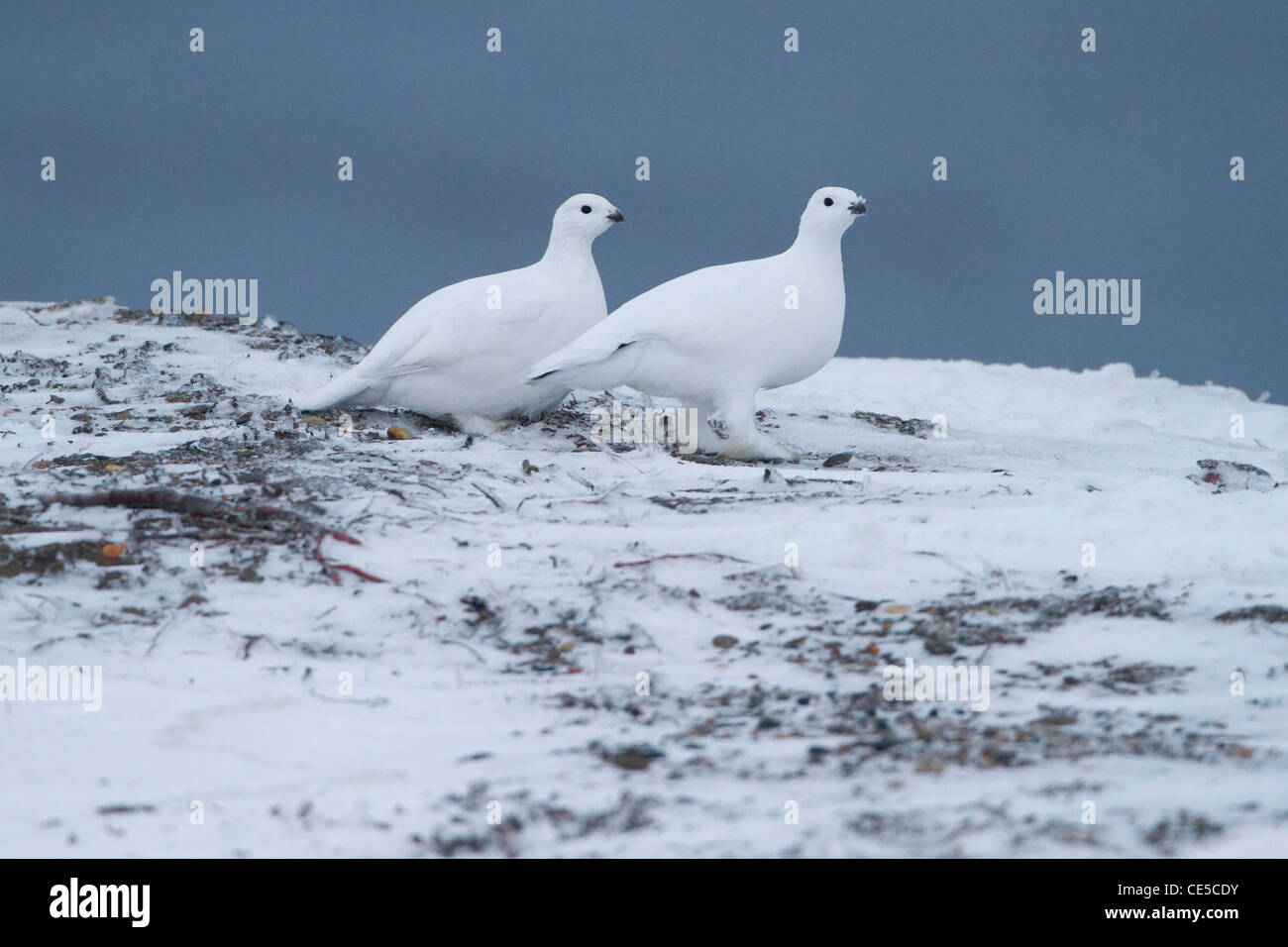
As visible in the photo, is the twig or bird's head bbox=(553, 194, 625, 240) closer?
the twig

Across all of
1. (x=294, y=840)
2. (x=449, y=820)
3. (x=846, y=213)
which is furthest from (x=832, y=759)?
(x=846, y=213)

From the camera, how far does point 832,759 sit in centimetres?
324

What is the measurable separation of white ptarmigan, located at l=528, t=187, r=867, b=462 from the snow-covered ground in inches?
16.3

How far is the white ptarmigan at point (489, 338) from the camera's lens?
766cm

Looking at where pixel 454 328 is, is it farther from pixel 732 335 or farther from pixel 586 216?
pixel 732 335

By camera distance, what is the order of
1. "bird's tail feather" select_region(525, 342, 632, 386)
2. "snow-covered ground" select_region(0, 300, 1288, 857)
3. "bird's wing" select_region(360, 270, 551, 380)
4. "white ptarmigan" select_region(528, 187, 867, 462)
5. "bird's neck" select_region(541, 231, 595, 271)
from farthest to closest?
"bird's neck" select_region(541, 231, 595, 271) → "bird's wing" select_region(360, 270, 551, 380) → "white ptarmigan" select_region(528, 187, 867, 462) → "bird's tail feather" select_region(525, 342, 632, 386) → "snow-covered ground" select_region(0, 300, 1288, 857)

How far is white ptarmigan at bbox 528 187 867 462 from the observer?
709 cm

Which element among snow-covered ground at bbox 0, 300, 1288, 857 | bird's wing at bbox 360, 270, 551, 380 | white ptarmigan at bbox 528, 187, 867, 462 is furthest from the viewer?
bird's wing at bbox 360, 270, 551, 380

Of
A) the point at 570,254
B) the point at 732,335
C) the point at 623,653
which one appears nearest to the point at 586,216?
the point at 570,254

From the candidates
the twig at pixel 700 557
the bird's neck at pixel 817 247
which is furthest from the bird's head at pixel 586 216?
the twig at pixel 700 557

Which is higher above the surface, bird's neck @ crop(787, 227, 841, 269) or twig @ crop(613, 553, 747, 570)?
bird's neck @ crop(787, 227, 841, 269)

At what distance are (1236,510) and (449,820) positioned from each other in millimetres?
3875

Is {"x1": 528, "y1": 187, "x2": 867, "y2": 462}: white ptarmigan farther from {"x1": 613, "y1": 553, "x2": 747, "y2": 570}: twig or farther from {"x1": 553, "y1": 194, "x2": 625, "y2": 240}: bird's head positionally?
{"x1": 613, "y1": 553, "x2": 747, "y2": 570}: twig

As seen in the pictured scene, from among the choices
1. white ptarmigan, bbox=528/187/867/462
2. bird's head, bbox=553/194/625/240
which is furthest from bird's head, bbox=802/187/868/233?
bird's head, bbox=553/194/625/240
